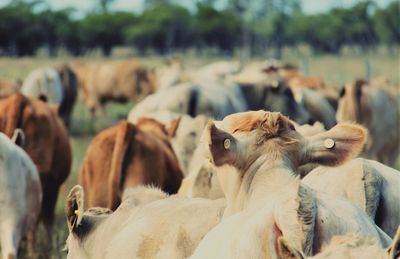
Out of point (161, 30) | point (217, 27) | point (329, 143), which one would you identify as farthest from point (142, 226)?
point (217, 27)

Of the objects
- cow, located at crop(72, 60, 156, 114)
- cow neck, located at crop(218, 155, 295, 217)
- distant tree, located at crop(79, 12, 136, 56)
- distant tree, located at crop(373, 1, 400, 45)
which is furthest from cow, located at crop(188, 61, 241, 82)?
distant tree, located at crop(373, 1, 400, 45)

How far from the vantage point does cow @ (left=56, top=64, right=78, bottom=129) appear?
82.5 feet

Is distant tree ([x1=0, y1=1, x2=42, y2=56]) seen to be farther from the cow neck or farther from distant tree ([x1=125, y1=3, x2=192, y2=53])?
the cow neck

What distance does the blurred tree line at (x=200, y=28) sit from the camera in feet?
236

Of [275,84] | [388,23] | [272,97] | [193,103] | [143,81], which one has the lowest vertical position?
[388,23]

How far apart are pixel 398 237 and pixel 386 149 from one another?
43.9ft

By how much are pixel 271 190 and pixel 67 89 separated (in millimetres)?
22324

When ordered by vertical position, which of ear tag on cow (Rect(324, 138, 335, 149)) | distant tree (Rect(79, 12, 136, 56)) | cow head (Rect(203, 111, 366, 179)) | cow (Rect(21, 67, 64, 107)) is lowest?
distant tree (Rect(79, 12, 136, 56))

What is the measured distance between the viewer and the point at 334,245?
266cm

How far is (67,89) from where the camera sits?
25906 millimetres

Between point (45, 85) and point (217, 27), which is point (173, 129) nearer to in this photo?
point (45, 85)

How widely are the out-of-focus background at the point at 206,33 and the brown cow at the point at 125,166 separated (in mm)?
44719

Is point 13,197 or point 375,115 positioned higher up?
point 13,197

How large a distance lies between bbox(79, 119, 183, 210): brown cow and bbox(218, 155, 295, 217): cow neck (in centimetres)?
389
